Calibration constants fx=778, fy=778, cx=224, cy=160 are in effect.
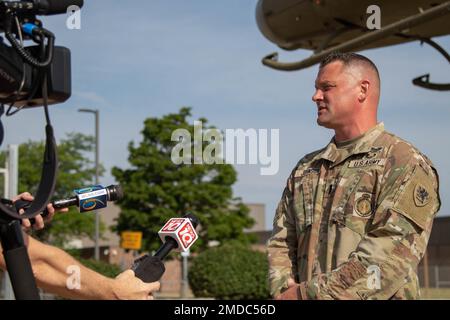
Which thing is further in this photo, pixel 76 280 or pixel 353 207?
pixel 353 207

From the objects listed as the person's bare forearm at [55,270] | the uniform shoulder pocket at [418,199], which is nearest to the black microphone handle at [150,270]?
the person's bare forearm at [55,270]

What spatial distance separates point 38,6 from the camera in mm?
2387

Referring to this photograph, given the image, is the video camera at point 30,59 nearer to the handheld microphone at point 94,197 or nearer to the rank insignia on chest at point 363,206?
the handheld microphone at point 94,197

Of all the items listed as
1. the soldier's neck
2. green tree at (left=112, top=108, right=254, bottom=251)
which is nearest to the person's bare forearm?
the soldier's neck

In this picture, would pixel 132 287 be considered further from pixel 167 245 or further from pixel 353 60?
pixel 353 60

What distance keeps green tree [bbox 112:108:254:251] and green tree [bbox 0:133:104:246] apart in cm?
538

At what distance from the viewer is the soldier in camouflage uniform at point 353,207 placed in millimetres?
3572

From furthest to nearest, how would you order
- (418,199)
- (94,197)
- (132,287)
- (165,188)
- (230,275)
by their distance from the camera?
(165,188)
(230,275)
(418,199)
(94,197)
(132,287)

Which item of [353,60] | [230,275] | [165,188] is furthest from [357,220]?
[165,188]

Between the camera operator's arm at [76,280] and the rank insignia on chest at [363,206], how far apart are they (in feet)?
4.98

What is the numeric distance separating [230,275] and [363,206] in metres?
21.5
